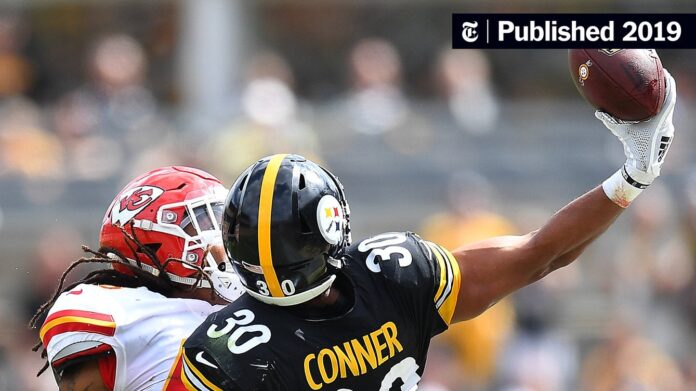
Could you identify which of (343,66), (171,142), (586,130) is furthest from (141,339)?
(343,66)

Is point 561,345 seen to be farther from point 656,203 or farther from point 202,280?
point 202,280

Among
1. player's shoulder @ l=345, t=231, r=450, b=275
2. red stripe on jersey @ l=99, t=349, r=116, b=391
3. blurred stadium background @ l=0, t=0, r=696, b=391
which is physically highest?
player's shoulder @ l=345, t=231, r=450, b=275

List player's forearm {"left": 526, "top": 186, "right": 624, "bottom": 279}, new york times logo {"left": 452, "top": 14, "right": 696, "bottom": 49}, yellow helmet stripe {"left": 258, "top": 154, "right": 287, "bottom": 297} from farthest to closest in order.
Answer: new york times logo {"left": 452, "top": 14, "right": 696, "bottom": 49}, player's forearm {"left": 526, "top": 186, "right": 624, "bottom": 279}, yellow helmet stripe {"left": 258, "top": 154, "right": 287, "bottom": 297}

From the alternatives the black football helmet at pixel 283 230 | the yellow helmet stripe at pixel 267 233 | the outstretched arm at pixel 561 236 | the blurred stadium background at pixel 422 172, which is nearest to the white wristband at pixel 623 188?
the outstretched arm at pixel 561 236

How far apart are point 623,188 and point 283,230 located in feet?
3.37

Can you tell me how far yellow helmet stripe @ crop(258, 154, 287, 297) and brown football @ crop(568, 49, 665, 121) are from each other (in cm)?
100

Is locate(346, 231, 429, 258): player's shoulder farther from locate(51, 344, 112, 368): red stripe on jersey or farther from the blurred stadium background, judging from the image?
the blurred stadium background

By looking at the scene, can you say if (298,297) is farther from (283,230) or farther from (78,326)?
(78,326)

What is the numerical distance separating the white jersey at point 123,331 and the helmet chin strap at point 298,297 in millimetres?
462

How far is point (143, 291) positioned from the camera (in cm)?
378

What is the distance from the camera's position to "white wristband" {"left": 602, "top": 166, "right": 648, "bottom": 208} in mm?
3492

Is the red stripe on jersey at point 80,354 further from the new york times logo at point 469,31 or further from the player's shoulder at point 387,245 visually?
the new york times logo at point 469,31

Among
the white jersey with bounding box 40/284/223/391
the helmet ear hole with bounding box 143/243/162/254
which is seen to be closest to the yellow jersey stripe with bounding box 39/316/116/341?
the white jersey with bounding box 40/284/223/391

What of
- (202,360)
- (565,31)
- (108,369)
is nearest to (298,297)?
(202,360)
